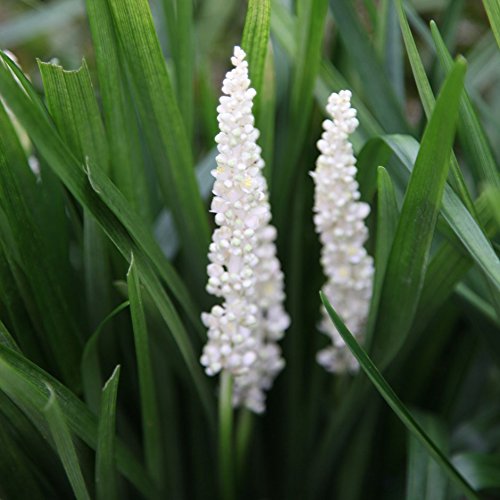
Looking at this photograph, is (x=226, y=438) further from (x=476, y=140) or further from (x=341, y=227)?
(x=476, y=140)

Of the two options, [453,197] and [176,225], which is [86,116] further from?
[453,197]

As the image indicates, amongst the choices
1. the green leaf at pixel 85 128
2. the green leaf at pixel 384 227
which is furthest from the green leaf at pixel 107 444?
the green leaf at pixel 384 227

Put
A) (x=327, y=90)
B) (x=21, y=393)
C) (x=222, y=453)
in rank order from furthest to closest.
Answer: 1. (x=327, y=90)
2. (x=222, y=453)
3. (x=21, y=393)

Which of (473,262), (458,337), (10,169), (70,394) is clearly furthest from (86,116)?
(458,337)

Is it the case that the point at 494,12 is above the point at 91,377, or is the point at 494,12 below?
above

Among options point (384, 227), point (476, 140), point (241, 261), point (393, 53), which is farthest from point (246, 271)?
point (393, 53)
